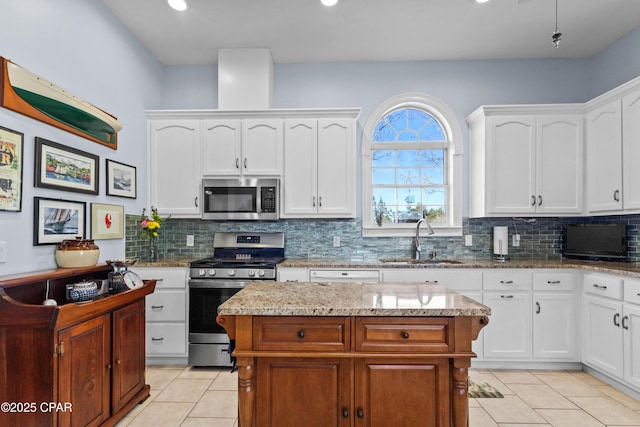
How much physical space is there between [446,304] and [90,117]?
2.73 metres

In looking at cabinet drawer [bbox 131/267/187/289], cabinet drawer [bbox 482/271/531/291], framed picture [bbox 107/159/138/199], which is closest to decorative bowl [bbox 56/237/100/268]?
framed picture [bbox 107/159/138/199]

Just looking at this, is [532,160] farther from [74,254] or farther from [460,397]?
[74,254]

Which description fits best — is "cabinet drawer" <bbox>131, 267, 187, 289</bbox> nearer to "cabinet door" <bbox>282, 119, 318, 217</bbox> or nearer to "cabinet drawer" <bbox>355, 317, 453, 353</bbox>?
"cabinet door" <bbox>282, 119, 318, 217</bbox>

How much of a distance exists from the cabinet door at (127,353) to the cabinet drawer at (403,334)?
63.4 inches

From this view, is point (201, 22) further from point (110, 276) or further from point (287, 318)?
point (287, 318)

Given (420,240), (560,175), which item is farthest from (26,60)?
(560,175)

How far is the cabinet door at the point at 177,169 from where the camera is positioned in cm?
361

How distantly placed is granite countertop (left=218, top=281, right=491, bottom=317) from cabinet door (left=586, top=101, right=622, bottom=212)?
2261 millimetres

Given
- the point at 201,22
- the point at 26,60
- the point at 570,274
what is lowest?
the point at 570,274

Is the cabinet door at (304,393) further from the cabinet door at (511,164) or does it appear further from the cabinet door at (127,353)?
the cabinet door at (511,164)

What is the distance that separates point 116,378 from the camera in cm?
222

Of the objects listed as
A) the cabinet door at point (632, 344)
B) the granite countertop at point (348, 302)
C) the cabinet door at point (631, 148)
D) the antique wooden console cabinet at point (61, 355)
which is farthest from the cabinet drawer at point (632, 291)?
the antique wooden console cabinet at point (61, 355)

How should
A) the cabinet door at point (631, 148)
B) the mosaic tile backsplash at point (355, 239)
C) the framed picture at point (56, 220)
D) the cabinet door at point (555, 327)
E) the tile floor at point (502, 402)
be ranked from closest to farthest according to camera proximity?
the framed picture at point (56, 220), the tile floor at point (502, 402), the cabinet door at point (631, 148), the cabinet door at point (555, 327), the mosaic tile backsplash at point (355, 239)

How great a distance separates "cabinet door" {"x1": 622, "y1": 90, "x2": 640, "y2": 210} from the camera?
9.30 ft
